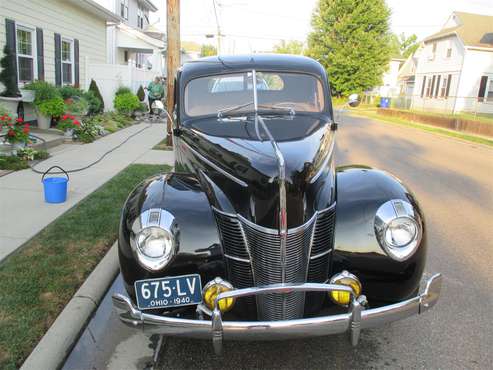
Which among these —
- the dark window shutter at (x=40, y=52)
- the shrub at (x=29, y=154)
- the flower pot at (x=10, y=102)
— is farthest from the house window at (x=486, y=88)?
the shrub at (x=29, y=154)

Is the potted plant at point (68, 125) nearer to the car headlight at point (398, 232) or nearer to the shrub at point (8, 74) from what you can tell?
the shrub at point (8, 74)

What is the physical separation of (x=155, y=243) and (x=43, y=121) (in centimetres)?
897

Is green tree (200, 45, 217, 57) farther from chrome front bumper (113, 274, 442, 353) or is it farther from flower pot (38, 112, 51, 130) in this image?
chrome front bumper (113, 274, 442, 353)

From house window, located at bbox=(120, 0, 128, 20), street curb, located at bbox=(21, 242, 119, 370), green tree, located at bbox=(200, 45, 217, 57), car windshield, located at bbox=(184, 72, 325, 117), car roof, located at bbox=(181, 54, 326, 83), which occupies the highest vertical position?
green tree, located at bbox=(200, 45, 217, 57)

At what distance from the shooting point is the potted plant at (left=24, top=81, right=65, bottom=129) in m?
9.92

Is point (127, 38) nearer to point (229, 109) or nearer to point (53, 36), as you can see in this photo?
point (53, 36)

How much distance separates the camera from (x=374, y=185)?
2.96 metres

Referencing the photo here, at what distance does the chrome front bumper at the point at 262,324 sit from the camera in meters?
2.27

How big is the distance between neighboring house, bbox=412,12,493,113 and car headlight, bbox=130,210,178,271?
2813 cm

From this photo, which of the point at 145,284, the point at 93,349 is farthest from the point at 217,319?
the point at 93,349

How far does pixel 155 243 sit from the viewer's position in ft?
8.13

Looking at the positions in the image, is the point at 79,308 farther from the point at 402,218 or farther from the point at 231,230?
the point at 402,218

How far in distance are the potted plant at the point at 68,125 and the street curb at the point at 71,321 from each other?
6.84 meters

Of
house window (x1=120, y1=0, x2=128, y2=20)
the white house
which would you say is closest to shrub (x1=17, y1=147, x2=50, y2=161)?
the white house
